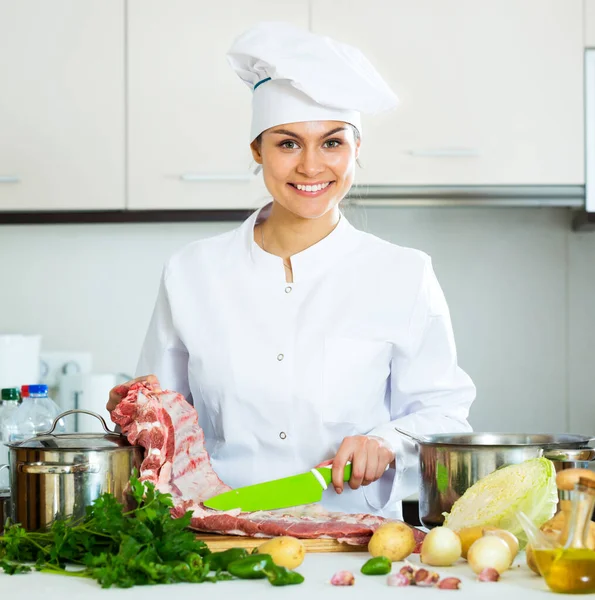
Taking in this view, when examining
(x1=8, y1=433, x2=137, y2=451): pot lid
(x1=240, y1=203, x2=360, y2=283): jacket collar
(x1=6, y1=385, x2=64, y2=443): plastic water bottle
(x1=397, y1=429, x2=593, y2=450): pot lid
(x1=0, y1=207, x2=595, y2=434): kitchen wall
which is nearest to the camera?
(x1=8, y1=433, x2=137, y2=451): pot lid

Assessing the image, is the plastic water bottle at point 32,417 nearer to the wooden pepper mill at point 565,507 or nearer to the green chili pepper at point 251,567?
the green chili pepper at point 251,567

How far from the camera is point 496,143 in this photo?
2.56 m

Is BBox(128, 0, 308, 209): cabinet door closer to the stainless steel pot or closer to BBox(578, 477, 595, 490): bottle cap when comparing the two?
the stainless steel pot

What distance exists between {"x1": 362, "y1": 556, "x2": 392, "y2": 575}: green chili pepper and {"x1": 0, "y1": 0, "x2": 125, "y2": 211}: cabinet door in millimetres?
1753

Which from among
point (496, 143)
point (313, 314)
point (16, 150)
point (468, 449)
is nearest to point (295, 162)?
point (313, 314)

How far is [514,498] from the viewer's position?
1082 mm

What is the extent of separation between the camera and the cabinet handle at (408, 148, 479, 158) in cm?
254

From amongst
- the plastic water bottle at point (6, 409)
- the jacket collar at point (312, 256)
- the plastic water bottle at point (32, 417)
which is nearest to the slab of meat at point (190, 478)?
the jacket collar at point (312, 256)

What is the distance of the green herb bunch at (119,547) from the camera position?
961 mm

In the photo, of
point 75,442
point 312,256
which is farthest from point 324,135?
point 75,442

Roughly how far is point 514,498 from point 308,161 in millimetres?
705

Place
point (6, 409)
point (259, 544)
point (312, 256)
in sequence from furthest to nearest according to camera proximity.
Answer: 1. point (6, 409)
2. point (312, 256)
3. point (259, 544)

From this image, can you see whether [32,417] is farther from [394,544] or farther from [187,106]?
[394,544]

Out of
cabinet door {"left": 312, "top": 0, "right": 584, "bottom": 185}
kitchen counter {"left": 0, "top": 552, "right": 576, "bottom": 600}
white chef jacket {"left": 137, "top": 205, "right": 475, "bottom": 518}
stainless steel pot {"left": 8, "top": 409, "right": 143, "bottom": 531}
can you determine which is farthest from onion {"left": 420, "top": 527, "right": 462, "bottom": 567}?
cabinet door {"left": 312, "top": 0, "right": 584, "bottom": 185}
